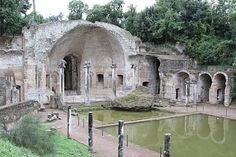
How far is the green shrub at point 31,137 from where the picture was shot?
1398cm

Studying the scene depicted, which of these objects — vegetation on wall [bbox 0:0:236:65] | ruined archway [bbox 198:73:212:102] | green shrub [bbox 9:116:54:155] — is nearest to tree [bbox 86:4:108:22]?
vegetation on wall [bbox 0:0:236:65]

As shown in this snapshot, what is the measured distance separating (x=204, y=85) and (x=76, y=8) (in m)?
22.6

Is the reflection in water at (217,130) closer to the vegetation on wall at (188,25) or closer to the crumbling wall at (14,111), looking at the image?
the crumbling wall at (14,111)

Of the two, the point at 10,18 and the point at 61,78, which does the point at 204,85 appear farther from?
the point at 10,18

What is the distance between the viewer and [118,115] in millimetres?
29781

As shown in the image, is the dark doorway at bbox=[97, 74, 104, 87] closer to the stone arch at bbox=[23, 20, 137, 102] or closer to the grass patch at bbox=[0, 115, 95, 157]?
the stone arch at bbox=[23, 20, 137, 102]

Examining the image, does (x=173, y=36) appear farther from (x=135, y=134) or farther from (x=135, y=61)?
(x=135, y=134)

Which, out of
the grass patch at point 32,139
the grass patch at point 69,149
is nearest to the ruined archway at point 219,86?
the grass patch at point 69,149

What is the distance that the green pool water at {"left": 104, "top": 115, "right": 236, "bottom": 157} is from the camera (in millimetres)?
19406

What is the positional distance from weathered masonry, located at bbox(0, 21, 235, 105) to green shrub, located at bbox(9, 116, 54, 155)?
17.5 meters

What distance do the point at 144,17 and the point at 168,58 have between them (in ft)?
25.1

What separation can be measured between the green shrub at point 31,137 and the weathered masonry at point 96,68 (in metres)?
17.5

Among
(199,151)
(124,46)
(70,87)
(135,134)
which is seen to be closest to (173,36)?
(124,46)

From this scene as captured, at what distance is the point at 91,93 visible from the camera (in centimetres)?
4000
